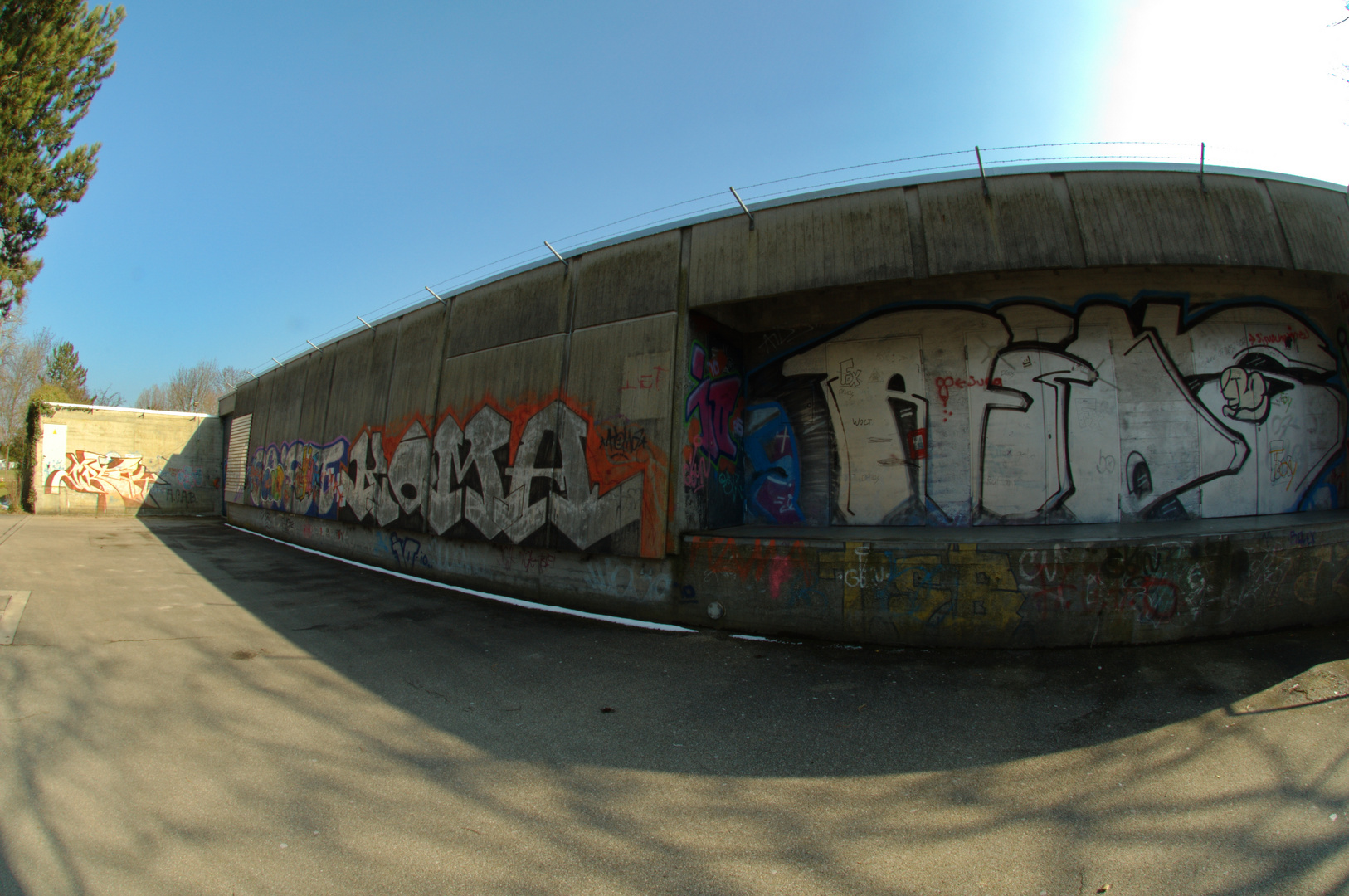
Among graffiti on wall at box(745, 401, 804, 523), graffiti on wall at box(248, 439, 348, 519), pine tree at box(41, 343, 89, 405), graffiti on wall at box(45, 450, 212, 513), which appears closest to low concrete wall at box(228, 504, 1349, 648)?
graffiti on wall at box(745, 401, 804, 523)

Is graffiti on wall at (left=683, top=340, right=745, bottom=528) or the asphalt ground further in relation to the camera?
graffiti on wall at (left=683, top=340, right=745, bottom=528)

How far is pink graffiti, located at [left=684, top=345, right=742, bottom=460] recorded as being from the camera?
7590mm

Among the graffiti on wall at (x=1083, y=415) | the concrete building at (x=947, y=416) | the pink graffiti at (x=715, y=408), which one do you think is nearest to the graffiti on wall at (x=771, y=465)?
the concrete building at (x=947, y=416)

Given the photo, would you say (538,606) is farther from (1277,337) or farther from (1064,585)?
(1277,337)

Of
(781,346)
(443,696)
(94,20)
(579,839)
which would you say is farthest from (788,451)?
(94,20)

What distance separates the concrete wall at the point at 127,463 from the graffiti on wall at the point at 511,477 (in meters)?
17.7

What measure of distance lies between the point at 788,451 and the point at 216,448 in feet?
93.0

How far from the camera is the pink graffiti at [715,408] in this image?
7590mm

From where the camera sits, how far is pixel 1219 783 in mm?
3439

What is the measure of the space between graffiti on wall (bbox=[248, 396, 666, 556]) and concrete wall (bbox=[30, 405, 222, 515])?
17693 millimetres

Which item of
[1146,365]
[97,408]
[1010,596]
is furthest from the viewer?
[97,408]

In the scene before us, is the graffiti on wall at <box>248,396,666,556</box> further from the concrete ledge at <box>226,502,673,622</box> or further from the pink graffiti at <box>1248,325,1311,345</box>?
the pink graffiti at <box>1248,325,1311,345</box>

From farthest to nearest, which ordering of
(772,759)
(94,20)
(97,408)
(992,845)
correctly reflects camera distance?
(97,408)
(94,20)
(772,759)
(992,845)

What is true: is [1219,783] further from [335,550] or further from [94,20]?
[94,20]
